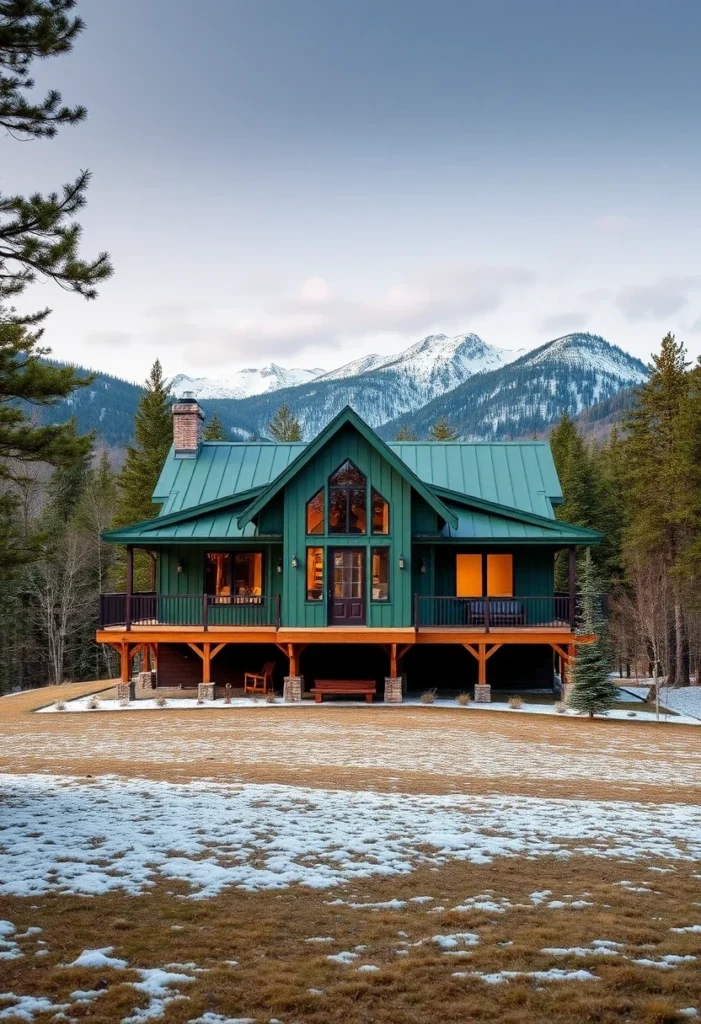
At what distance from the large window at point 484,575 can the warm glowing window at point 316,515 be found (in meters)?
4.52

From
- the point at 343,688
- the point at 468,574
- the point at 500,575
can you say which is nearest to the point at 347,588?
the point at 343,688

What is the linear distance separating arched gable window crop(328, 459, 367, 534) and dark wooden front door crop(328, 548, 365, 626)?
0.65m

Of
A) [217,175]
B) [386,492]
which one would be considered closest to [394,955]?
[386,492]

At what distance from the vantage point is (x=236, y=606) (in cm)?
2325

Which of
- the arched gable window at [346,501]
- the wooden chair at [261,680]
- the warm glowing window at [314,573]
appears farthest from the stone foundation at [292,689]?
the arched gable window at [346,501]

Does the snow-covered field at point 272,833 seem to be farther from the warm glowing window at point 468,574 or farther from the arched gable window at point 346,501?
the warm glowing window at point 468,574

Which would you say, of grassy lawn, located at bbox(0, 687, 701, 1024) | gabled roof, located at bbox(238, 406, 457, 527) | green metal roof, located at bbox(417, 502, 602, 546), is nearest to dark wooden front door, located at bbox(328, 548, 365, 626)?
gabled roof, located at bbox(238, 406, 457, 527)

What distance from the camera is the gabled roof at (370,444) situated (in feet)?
70.9

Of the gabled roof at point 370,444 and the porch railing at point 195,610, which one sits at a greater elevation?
the gabled roof at point 370,444

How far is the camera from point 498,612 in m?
23.2

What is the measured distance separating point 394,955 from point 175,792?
5.47 metres

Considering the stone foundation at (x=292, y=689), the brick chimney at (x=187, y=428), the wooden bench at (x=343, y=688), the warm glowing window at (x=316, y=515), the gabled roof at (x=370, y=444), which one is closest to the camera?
the gabled roof at (x=370, y=444)

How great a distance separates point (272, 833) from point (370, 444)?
49.6ft

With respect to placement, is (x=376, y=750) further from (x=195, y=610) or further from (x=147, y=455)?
(x=147, y=455)
